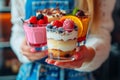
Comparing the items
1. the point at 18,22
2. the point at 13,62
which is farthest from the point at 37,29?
the point at 13,62

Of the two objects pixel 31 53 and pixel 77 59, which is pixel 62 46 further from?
pixel 31 53

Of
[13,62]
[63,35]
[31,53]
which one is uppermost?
[63,35]

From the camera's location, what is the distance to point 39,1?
1.17 m

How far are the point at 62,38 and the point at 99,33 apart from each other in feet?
1.19

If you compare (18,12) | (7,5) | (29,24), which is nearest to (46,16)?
(29,24)

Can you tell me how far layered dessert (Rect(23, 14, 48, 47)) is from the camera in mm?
929

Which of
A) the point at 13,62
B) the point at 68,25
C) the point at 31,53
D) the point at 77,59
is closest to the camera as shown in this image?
the point at 68,25

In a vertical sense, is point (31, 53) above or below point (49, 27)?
below


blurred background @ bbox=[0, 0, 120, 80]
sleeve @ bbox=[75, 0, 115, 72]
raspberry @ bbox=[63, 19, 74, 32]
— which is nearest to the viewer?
raspberry @ bbox=[63, 19, 74, 32]

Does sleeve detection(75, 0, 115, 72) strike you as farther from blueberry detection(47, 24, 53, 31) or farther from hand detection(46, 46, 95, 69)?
blueberry detection(47, 24, 53, 31)

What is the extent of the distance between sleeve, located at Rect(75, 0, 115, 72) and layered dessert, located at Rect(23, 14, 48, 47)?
0.27m

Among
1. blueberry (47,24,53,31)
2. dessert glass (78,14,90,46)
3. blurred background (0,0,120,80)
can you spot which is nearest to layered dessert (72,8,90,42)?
dessert glass (78,14,90,46)

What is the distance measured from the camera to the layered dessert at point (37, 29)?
3.05 feet

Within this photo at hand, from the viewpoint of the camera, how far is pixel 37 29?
0.94m
